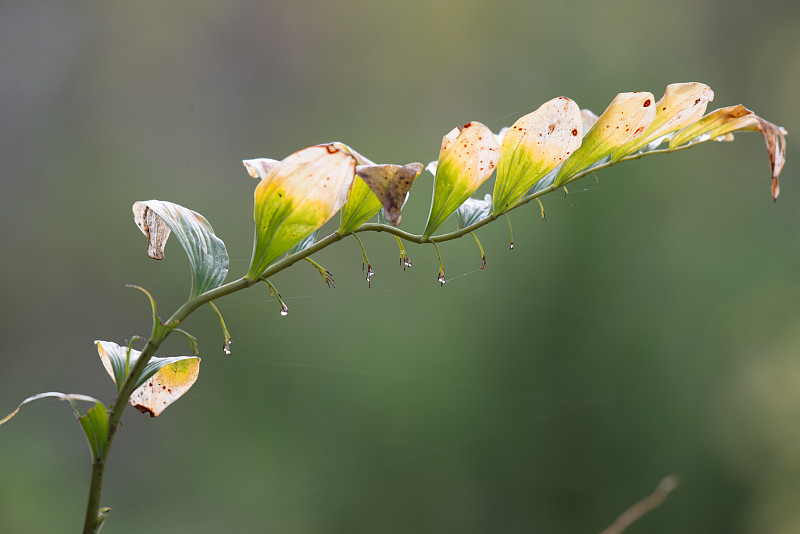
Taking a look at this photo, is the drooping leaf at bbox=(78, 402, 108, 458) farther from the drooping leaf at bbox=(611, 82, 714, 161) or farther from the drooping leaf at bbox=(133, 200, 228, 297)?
the drooping leaf at bbox=(611, 82, 714, 161)

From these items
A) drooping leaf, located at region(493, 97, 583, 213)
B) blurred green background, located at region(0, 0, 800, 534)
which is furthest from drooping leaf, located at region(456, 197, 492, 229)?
blurred green background, located at region(0, 0, 800, 534)

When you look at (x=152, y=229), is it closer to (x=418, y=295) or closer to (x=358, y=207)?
(x=358, y=207)

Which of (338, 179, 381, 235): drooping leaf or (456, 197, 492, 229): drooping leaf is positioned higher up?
(338, 179, 381, 235): drooping leaf

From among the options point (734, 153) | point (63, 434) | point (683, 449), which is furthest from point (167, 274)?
point (734, 153)

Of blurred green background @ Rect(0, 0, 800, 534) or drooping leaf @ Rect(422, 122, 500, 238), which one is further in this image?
blurred green background @ Rect(0, 0, 800, 534)

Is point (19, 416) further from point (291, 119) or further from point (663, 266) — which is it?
point (663, 266)

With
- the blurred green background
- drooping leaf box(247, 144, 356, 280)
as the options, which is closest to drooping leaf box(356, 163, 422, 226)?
drooping leaf box(247, 144, 356, 280)

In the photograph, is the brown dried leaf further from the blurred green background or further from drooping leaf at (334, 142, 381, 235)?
the blurred green background
